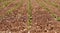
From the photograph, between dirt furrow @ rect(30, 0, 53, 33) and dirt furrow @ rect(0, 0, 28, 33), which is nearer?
dirt furrow @ rect(30, 0, 53, 33)

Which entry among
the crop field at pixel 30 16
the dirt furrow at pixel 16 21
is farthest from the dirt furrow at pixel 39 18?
the dirt furrow at pixel 16 21

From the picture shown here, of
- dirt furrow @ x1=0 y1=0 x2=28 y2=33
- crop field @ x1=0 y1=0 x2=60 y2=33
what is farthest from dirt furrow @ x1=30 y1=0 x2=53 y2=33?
dirt furrow @ x1=0 y1=0 x2=28 y2=33

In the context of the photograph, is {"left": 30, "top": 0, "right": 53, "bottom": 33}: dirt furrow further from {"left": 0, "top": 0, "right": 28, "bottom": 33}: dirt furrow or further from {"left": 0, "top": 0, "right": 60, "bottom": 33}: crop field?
{"left": 0, "top": 0, "right": 28, "bottom": 33}: dirt furrow

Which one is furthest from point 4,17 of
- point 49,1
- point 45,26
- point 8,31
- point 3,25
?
point 49,1

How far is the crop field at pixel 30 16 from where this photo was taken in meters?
8.64

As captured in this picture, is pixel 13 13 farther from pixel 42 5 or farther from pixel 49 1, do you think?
pixel 49 1

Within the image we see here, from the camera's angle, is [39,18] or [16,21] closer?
[16,21]

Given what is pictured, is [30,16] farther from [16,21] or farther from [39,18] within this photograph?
[16,21]

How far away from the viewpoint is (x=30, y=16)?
9.85 m

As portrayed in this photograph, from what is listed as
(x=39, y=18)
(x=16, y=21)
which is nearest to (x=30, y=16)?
(x=39, y=18)

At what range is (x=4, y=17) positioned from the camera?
392 inches

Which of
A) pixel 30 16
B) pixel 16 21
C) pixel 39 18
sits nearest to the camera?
pixel 16 21

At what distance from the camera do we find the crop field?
8635 mm

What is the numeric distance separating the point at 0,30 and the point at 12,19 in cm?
118
